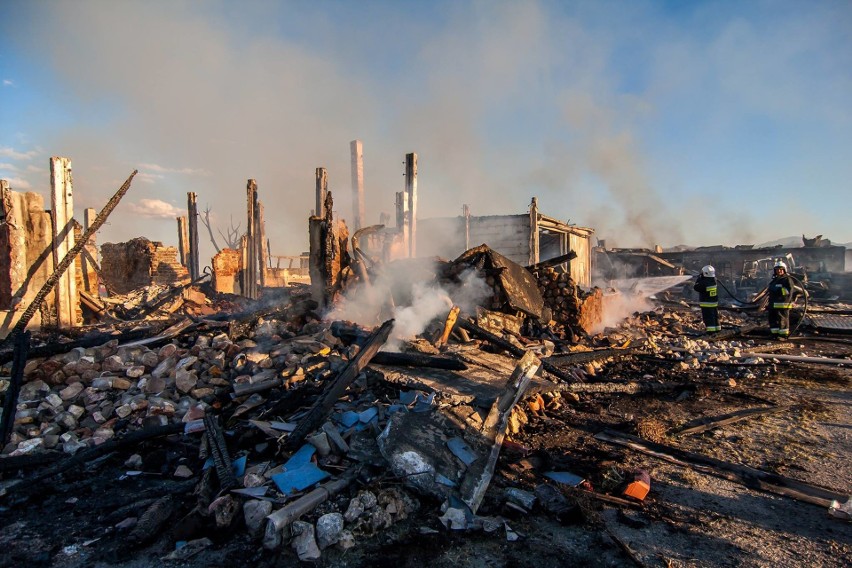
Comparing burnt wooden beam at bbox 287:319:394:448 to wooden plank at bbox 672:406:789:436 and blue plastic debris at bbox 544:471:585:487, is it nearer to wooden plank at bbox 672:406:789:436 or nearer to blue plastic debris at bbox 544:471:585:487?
blue plastic debris at bbox 544:471:585:487

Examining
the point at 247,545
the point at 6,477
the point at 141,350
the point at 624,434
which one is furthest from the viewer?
the point at 141,350

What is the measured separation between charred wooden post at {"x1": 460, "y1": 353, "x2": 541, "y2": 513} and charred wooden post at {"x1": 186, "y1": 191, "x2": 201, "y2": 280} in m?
12.7

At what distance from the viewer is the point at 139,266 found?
1540 cm

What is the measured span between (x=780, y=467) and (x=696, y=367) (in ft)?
13.6

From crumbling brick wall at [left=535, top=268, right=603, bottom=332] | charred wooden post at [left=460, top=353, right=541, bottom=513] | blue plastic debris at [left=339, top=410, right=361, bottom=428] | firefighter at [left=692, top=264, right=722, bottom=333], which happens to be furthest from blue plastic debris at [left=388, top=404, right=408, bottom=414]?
firefighter at [left=692, top=264, right=722, bottom=333]

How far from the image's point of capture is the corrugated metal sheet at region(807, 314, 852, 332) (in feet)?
37.8

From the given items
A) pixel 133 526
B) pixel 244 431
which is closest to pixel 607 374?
pixel 244 431

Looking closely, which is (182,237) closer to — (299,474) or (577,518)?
(299,474)

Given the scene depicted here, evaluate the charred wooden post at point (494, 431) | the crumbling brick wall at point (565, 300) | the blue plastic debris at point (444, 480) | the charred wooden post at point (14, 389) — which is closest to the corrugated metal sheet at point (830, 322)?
the crumbling brick wall at point (565, 300)

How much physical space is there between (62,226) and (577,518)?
359 inches

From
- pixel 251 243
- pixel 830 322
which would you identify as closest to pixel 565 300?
pixel 830 322

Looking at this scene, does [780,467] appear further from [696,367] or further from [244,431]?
[244,431]

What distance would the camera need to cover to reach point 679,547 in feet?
9.51

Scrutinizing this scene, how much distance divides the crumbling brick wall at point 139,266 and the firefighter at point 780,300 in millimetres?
17251
